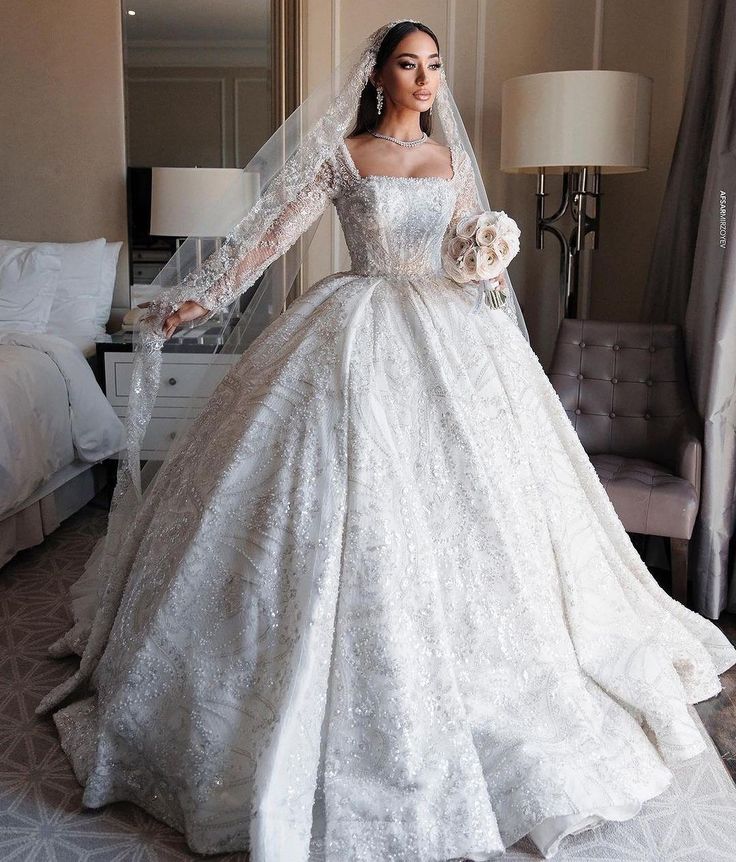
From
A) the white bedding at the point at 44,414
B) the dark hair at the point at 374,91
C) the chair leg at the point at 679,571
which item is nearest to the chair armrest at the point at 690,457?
the chair leg at the point at 679,571

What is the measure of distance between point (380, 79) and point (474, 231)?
47 centimetres

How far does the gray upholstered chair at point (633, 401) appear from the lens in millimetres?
3120

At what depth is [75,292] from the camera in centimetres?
443

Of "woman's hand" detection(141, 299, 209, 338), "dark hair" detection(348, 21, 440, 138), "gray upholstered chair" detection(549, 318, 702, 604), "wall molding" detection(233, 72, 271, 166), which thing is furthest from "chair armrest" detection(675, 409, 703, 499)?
"wall molding" detection(233, 72, 271, 166)

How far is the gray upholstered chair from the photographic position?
3120 mm

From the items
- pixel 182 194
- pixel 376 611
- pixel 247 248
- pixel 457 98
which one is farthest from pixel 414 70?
pixel 182 194

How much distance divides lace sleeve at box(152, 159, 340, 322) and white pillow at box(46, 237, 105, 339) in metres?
2.27

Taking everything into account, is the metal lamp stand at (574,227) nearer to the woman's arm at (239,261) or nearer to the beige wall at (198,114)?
the beige wall at (198,114)

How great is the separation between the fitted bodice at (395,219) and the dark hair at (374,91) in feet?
0.51

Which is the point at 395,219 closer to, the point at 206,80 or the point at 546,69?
the point at 546,69

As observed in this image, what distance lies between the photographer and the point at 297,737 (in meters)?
1.79

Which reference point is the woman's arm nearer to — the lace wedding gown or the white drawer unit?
the lace wedding gown

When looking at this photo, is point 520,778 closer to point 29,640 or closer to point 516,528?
point 516,528

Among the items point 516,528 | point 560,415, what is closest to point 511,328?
point 560,415
